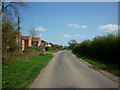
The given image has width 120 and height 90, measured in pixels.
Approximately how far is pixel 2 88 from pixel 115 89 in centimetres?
478

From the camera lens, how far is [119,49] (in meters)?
11.3

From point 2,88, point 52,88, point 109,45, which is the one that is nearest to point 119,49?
point 109,45

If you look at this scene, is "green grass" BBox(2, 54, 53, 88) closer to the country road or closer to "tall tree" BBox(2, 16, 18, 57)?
the country road

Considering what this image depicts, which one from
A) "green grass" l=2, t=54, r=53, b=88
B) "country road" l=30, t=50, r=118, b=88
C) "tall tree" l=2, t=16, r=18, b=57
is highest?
"tall tree" l=2, t=16, r=18, b=57

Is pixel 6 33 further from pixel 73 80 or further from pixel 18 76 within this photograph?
pixel 73 80

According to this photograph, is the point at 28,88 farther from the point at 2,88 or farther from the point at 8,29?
the point at 8,29

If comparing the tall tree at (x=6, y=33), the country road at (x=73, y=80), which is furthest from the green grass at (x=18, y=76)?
the tall tree at (x=6, y=33)

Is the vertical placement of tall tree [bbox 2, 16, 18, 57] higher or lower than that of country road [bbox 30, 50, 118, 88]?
higher

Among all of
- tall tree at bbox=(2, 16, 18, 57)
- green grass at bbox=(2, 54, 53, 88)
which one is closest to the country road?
green grass at bbox=(2, 54, 53, 88)

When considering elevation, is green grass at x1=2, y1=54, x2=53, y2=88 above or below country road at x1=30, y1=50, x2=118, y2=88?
above

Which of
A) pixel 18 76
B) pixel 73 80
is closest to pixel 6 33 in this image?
pixel 18 76

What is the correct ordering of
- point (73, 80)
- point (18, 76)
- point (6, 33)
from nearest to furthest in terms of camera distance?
point (73, 80)
point (18, 76)
point (6, 33)

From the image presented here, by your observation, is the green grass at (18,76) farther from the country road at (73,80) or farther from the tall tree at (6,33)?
the tall tree at (6,33)

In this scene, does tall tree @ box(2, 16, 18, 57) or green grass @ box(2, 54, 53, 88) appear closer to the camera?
green grass @ box(2, 54, 53, 88)
